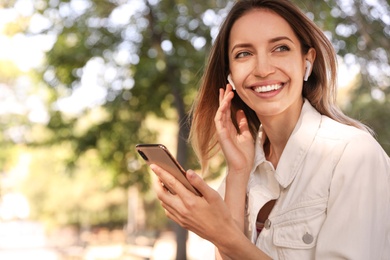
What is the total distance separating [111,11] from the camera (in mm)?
9727

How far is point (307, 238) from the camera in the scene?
1.64m

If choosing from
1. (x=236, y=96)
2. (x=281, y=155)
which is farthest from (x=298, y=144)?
(x=236, y=96)

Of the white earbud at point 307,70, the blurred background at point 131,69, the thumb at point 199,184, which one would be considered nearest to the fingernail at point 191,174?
the thumb at point 199,184

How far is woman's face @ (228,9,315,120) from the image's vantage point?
6.09ft

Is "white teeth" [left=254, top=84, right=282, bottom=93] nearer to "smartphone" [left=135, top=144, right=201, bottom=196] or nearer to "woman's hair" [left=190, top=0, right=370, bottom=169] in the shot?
"woman's hair" [left=190, top=0, right=370, bottom=169]

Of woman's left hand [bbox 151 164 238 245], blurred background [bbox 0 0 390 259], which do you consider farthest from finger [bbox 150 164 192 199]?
blurred background [bbox 0 0 390 259]

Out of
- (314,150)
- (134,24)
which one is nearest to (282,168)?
(314,150)

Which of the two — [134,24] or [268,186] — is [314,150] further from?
[134,24]

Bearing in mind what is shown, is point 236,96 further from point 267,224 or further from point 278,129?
point 267,224

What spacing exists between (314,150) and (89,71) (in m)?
8.54

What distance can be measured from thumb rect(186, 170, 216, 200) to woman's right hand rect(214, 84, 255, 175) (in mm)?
497

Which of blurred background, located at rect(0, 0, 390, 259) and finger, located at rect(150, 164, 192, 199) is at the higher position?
blurred background, located at rect(0, 0, 390, 259)

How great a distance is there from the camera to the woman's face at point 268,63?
1.86 m

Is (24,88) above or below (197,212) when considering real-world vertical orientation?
above
